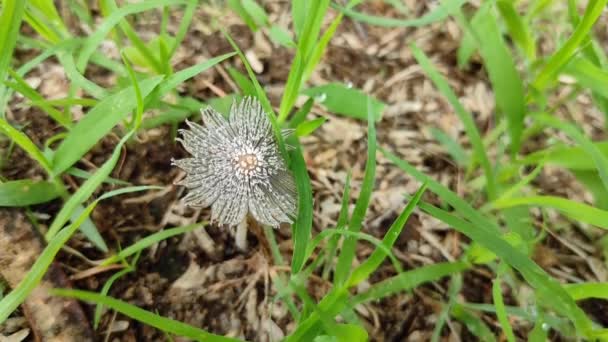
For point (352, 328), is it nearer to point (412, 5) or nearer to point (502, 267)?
point (502, 267)

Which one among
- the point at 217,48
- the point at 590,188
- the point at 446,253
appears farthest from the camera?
the point at 217,48

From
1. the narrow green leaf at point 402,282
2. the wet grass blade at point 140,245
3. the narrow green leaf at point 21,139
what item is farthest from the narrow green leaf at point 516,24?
the narrow green leaf at point 21,139

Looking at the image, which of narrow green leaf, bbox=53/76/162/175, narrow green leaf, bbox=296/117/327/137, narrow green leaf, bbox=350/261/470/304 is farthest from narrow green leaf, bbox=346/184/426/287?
narrow green leaf, bbox=53/76/162/175

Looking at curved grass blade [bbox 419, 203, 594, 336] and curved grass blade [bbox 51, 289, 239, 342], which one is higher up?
curved grass blade [bbox 419, 203, 594, 336]

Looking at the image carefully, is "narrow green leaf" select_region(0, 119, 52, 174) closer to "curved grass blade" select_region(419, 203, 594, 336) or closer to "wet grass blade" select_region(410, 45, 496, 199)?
"curved grass blade" select_region(419, 203, 594, 336)

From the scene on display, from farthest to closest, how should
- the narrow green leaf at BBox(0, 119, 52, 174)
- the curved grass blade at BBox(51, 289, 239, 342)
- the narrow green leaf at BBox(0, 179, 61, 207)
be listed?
the narrow green leaf at BBox(0, 179, 61, 207)
the narrow green leaf at BBox(0, 119, 52, 174)
the curved grass blade at BBox(51, 289, 239, 342)

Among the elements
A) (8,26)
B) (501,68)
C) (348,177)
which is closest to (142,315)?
(348,177)

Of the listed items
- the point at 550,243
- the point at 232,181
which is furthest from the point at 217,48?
the point at 550,243
